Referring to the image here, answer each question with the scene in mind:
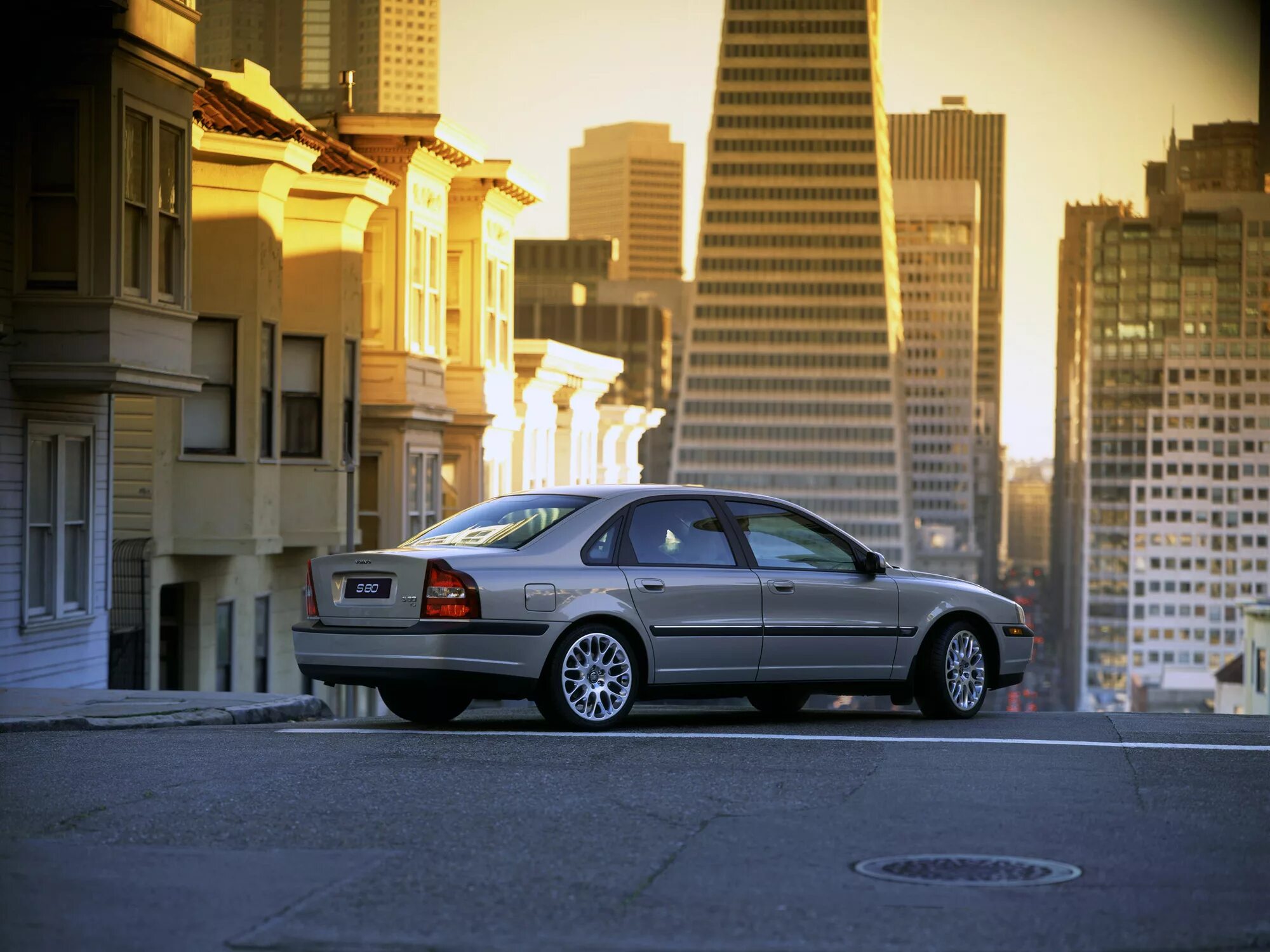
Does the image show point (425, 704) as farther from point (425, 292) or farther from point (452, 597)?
point (425, 292)

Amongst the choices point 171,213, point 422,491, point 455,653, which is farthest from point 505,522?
point 422,491

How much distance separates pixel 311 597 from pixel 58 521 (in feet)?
23.3

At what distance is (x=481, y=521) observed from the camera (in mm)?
11734

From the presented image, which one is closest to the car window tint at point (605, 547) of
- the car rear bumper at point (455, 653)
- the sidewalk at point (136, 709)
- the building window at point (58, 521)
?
the car rear bumper at point (455, 653)

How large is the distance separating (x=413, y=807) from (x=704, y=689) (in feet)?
13.1

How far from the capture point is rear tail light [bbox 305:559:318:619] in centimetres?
1150

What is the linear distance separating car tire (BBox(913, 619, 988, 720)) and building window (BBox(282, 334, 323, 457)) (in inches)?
530

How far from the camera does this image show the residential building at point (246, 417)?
71.9 feet

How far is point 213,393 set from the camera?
22703 mm

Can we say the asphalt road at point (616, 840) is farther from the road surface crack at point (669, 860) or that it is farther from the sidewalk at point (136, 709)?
the sidewalk at point (136, 709)

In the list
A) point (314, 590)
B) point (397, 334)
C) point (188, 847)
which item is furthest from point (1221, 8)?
point (397, 334)

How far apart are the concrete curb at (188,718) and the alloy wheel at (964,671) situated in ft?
16.0

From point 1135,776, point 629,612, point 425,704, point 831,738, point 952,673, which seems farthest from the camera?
point 952,673

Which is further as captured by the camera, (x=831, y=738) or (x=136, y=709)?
(x=136, y=709)
